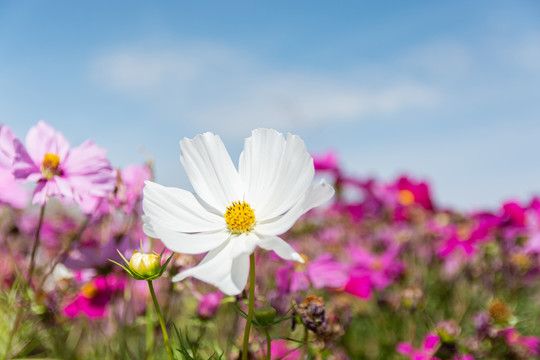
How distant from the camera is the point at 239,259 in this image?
0.42 m

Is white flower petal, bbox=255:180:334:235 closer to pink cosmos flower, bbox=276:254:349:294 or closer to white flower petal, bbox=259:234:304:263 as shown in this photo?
white flower petal, bbox=259:234:304:263

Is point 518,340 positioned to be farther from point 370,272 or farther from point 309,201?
point 309,201

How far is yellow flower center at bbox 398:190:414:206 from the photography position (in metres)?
1.80

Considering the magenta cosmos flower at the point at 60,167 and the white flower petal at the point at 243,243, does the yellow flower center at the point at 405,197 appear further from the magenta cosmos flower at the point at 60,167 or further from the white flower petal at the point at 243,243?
the white flower petal at the point at 243,243

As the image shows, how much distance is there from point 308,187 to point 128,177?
1.76 ft

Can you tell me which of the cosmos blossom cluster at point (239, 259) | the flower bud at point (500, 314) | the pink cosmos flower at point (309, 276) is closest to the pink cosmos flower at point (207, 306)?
the cosmos blossom cluster at point (239, 259)

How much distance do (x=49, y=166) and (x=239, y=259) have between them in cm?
43

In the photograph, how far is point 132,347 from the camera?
1.49 meters

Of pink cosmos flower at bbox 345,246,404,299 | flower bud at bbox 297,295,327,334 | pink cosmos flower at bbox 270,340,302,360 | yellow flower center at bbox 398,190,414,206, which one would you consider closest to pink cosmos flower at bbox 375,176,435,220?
yellow flower center at bbox 398,190,414,206

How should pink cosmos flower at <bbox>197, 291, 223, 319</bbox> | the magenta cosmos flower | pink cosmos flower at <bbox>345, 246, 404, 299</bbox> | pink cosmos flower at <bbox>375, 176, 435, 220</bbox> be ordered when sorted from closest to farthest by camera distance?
1. the magenta cosmos flower
2. pink cosmos flower at <bbox>197, 291, 223, 319</bbox>
3. pink cosmos flower at <bbox>345, 246, 404, 299</bbox>
4. pink cosmos flower at <bbox>375, 176, 435, 220</bbox>

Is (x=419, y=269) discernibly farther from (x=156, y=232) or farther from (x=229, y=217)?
(x=156, y=232)

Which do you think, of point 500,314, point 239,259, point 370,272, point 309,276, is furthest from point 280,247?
point 370,272

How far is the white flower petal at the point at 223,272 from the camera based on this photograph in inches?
15.2

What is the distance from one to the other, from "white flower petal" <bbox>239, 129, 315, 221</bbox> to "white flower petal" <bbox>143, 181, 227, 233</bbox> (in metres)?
0.05
